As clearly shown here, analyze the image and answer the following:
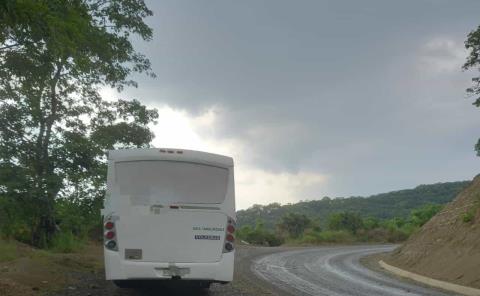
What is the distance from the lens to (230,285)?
14.4m

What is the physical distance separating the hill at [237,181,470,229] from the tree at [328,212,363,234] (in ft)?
118

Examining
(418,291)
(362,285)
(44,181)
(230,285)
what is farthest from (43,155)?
(418,291)

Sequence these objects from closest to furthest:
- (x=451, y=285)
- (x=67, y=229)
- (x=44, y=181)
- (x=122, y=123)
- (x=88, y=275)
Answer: (x=88, y=275), (x=451, y=285), (x=44, y=181), (x=67, y=229), (x=122, y=123)

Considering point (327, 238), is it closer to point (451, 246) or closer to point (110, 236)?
point (451, 246)

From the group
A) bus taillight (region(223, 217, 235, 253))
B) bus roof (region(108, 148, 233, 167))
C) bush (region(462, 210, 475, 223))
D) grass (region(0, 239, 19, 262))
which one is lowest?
grass (region(0, 239, 19, 262))

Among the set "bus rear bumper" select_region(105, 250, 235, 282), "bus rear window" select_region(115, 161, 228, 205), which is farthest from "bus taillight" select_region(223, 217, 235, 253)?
"bus rear window" select_region(115, 161, 228, 205)

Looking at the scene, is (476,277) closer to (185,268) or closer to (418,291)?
(418,291)

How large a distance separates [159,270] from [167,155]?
223cm

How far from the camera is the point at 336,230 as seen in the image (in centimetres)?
6588

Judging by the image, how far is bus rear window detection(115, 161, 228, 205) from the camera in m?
10.2

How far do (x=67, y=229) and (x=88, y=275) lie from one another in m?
8.12

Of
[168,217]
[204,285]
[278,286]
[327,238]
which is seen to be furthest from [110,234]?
[327,238]

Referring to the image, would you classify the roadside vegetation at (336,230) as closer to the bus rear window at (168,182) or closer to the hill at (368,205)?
the hill at (368,205)

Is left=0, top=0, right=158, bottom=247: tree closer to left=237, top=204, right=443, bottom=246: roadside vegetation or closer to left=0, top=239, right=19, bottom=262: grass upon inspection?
left=0, top=239, right=19, bottom=262: grass
